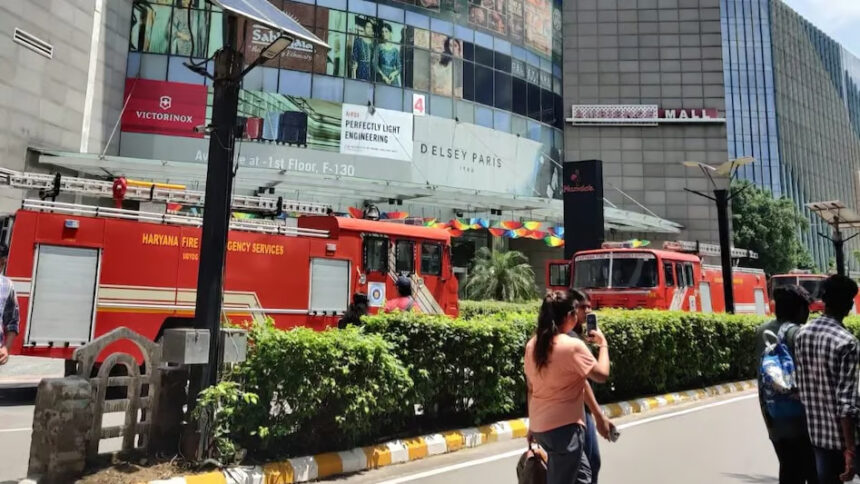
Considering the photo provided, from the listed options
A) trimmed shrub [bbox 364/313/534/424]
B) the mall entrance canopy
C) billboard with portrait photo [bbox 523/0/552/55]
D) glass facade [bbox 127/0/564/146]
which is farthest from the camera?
billboard with portrait photo [bbox 523/0/552/55]

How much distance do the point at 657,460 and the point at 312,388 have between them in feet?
13.0

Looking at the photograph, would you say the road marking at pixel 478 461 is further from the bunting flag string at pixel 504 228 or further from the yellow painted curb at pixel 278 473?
the bunting flag string at pixel 504 228

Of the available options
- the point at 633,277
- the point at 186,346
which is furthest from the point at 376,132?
the point at 186,346

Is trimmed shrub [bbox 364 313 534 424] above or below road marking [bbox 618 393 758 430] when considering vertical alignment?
above

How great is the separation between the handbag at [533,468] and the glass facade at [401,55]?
26725 millimetres

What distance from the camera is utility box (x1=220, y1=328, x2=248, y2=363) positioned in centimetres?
555

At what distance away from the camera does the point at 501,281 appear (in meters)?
27.0

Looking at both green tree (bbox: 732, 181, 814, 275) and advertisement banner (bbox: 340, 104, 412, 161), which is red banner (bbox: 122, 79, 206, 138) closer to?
advertisement banner (bbox: 340, 104, 412, 161)

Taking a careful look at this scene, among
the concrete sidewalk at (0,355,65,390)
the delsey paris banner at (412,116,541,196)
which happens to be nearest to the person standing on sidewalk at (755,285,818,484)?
the concrete sidewalk at (0,355,65,390)

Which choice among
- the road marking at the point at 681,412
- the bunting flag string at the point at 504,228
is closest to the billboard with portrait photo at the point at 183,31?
the bunting flag string at the point at 504,228

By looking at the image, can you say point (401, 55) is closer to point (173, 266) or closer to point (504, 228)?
point (504, 228)

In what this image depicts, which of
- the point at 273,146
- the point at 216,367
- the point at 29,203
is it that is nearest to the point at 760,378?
the point at 216,367

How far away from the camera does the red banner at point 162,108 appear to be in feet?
90.2

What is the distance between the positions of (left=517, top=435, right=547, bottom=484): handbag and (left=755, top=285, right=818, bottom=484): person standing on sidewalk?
1.67 meters
